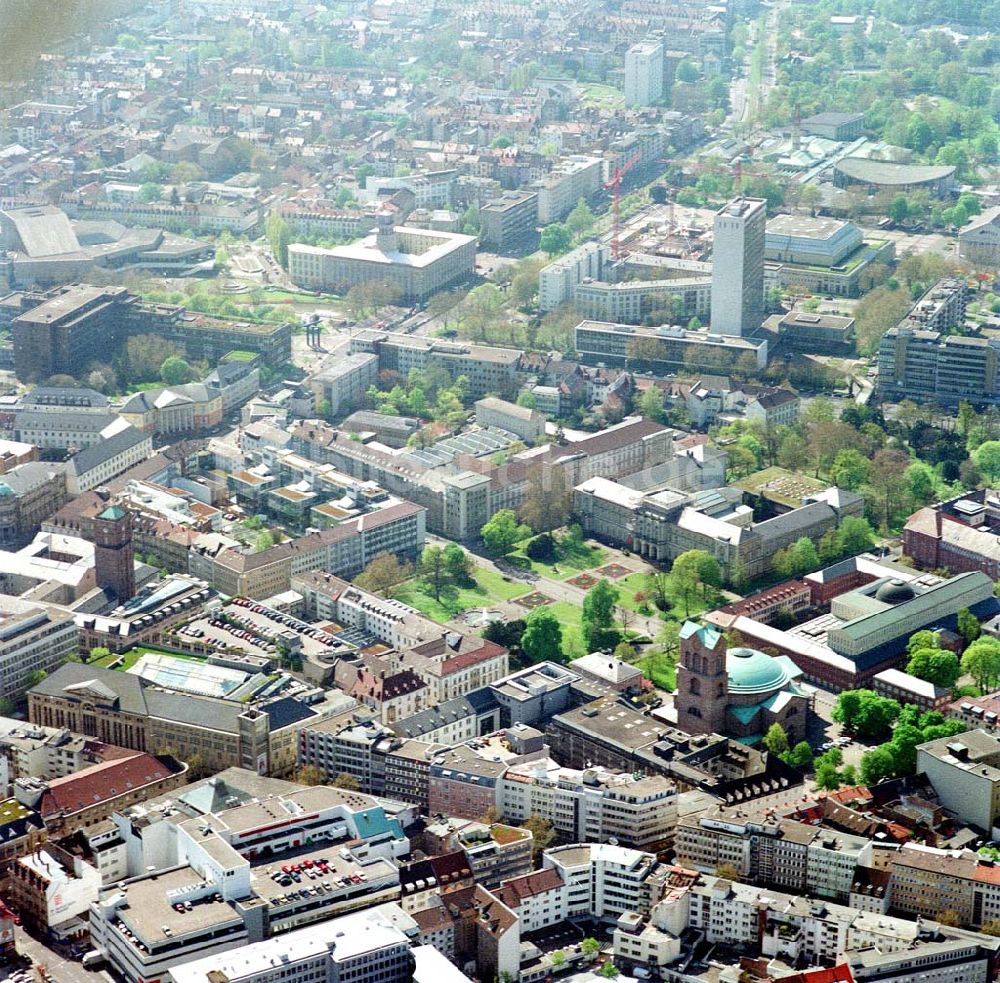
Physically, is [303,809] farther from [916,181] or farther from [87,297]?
[916,181]

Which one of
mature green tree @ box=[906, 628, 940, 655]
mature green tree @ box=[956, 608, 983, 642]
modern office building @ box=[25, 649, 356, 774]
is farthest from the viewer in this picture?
mature green tree @ box=[956, 608, 983, 642]

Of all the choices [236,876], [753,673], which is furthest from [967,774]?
[236,876]

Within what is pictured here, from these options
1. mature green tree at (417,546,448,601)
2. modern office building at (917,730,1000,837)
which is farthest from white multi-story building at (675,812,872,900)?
mature green tree at (417,546,448,601)

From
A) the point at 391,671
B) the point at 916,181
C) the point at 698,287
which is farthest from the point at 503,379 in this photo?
the point at 916,181

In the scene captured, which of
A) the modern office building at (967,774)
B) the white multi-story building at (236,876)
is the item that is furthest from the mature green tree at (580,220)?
the white multi-story building at (236,876)

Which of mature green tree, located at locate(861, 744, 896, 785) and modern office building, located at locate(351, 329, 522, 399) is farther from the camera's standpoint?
modern office building, located at locate(351, 329, 522, 399)

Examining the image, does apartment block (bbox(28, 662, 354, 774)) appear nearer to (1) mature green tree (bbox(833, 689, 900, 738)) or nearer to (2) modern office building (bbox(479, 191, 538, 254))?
(1) mature green tree (bbox(833, 689, 900, 738))
